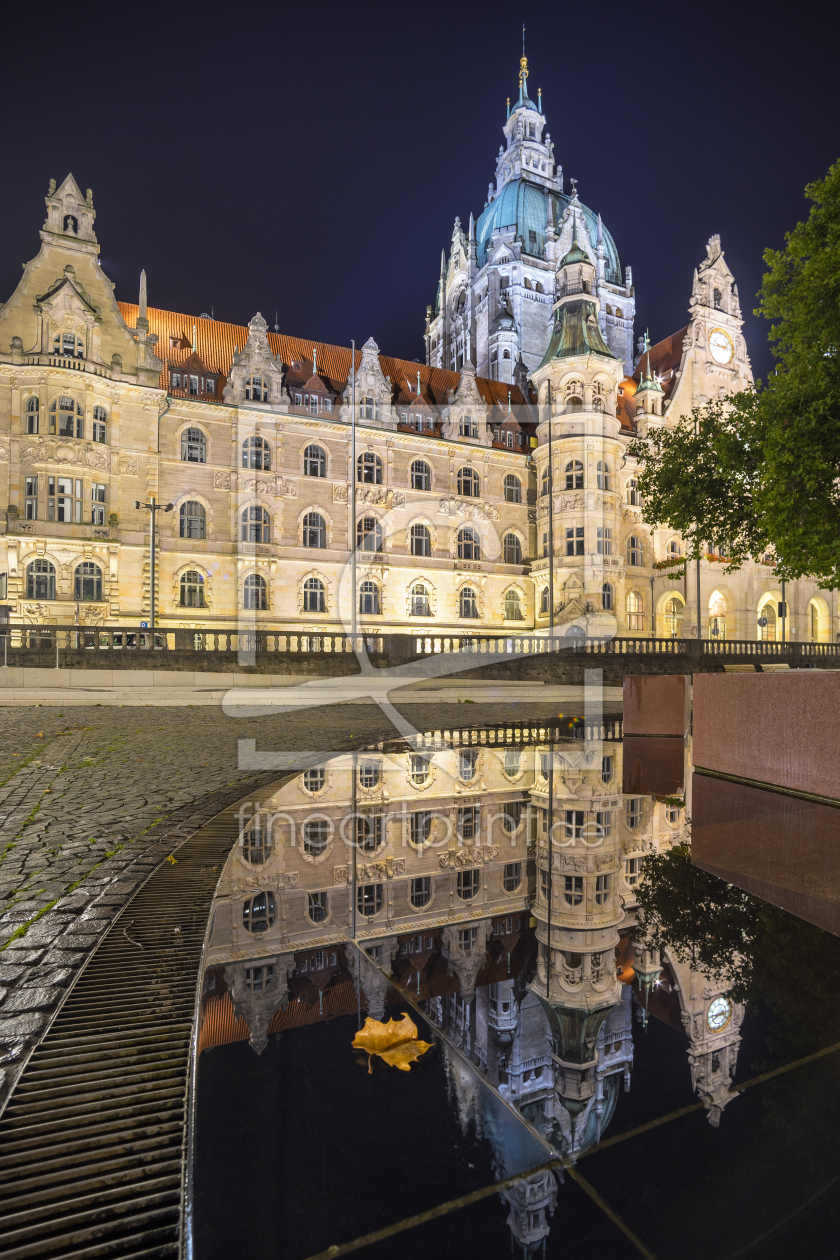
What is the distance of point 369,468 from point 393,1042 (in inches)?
1434

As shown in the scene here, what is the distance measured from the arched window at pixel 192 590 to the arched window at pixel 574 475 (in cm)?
2162

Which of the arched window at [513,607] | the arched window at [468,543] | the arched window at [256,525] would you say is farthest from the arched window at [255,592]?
the arched window at [513,607]

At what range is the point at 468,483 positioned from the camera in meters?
39.3

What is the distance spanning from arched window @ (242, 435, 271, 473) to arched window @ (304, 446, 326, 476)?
80.6 inches

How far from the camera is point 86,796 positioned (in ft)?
17.5

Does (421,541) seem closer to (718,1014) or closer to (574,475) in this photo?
(574,475)

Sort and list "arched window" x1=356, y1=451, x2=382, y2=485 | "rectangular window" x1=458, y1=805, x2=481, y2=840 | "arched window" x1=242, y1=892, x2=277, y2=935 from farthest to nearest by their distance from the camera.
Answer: "arched window" x1=356, y1=451, x2=382, y2=485
"rectangular window" x1=458, y1=805, x2=481, y2=840
"arched window" x1=242, y1=892, x2=277, y2=935

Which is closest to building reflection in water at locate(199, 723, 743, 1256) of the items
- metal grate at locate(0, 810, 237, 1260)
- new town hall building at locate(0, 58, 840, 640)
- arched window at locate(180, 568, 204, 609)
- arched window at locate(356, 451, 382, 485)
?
metal grate at locate(0, 810, 237, 1260)

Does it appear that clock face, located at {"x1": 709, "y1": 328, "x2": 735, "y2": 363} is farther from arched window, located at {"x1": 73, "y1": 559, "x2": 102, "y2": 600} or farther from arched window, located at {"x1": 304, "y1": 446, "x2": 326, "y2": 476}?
arched window, located at {"x1": 73, "y1": 559, "x2": 102, "y2": 600}

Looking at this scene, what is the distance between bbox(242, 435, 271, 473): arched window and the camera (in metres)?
33.6

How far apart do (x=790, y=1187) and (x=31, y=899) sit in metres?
3.10

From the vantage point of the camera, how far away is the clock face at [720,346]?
4638 centimetres

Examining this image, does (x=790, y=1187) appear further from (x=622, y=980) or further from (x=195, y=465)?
(x=195, y=465)

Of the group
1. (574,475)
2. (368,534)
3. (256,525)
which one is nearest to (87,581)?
(256,525)
